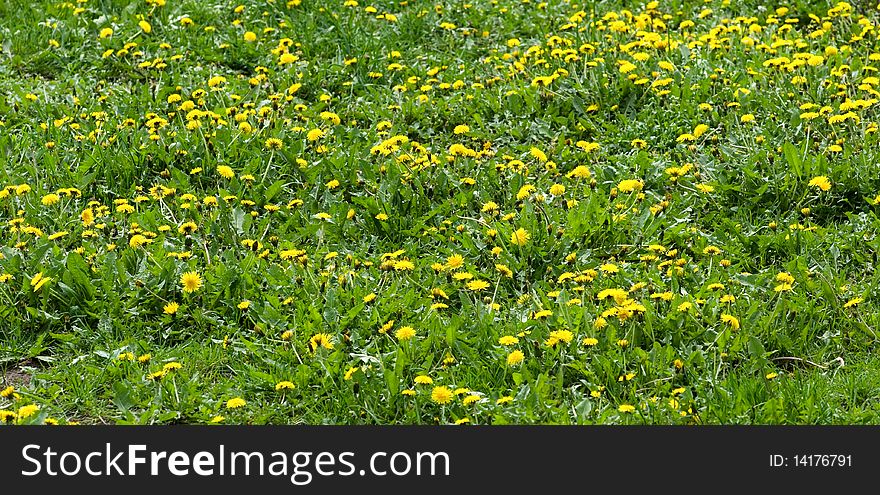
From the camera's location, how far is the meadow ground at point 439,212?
4.45 meters

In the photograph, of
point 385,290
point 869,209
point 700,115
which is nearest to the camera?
point 385,290

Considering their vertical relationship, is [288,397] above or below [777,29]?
below

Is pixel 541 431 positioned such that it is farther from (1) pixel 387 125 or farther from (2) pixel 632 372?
(1) pixel 387 125

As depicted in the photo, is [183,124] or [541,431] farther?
[183,124]

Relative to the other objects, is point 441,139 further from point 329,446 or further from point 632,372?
point 329,446

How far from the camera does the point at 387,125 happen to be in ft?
21.7

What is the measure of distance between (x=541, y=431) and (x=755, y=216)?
2.25 meters

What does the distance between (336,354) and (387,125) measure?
238cm

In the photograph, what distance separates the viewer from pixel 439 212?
580cm

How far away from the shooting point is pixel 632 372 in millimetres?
4344

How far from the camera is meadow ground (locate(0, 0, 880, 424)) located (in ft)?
14.6

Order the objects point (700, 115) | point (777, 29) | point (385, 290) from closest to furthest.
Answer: point (385, 290) → point (700, 115) → point (777, 29)

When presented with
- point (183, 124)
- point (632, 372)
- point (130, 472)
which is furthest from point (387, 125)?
point (130, 472)

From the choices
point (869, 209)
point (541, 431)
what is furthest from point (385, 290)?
point (869, 209)
